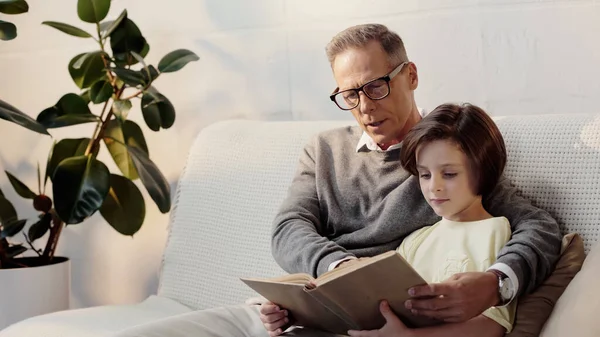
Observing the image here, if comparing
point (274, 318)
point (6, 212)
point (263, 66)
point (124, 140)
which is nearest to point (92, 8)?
point (124, 140)

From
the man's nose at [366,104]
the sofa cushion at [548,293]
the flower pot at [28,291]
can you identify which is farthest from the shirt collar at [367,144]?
the flower pot at [28,291]

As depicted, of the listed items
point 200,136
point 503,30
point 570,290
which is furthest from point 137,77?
point 570,290

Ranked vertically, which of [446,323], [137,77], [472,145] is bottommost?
[446,323]

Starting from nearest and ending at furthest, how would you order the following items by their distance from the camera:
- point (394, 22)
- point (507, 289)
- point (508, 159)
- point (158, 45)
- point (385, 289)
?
point (385, 289) → point (507, 289) → point (508, 159) → point (394, 22) → point (158, 45)

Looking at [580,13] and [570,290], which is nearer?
[570,290]

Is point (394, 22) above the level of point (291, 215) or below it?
above

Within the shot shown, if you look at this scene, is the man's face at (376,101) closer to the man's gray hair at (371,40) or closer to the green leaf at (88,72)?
Answer: the man's gray hair at (371,40)

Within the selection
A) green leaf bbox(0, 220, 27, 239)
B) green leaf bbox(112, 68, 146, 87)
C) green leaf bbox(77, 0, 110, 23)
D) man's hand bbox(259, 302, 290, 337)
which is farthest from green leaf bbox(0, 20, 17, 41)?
man's hand bbox(259, 302, 290, 337)

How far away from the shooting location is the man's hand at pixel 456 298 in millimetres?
1449

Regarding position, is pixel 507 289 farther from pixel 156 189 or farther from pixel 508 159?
pixel 156 189

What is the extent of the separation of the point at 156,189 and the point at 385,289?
1120 mm

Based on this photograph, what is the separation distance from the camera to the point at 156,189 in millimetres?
2387

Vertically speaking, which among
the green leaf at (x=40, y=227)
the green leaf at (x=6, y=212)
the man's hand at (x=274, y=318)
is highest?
the green leaf at (x=6, y=212)

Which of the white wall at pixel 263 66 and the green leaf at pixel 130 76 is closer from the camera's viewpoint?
the white wall at pixel 263 66
